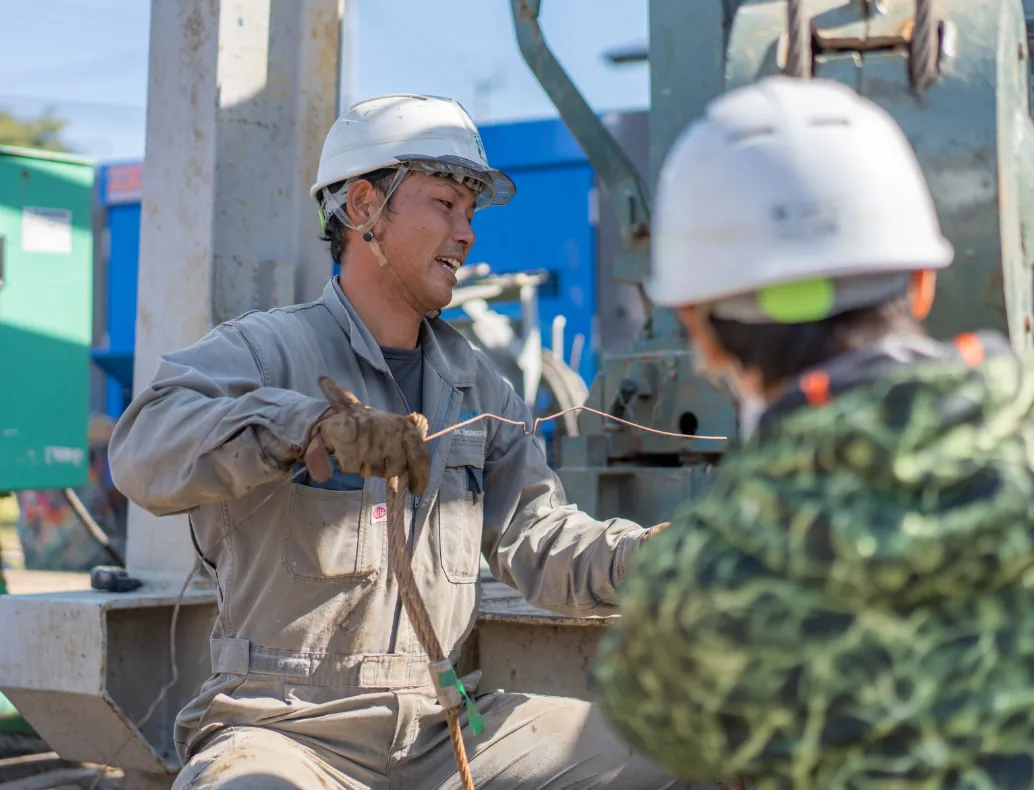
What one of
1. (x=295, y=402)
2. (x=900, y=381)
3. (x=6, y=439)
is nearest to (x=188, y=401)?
(x=295, y=402)

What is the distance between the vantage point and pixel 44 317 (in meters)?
4.88

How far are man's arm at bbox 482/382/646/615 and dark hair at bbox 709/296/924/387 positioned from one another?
1.29m

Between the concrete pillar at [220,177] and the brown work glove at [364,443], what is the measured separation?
1.75 m

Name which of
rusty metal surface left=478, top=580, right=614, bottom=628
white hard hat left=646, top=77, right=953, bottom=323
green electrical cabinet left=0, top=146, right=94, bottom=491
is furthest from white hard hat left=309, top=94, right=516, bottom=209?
green electrical cabinet left=0, top=146, right=94, bottom=491

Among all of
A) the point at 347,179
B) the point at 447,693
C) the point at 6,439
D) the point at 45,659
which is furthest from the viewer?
the point at 6,439

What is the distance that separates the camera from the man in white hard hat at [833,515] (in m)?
1.29

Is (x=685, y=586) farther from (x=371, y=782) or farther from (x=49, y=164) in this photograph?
(x=49, y=164)

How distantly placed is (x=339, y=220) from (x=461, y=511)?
0.81 m

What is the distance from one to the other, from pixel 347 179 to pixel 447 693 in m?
1.30

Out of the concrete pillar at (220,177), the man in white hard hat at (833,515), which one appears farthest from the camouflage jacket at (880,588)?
the concrete pillar at (220,177)

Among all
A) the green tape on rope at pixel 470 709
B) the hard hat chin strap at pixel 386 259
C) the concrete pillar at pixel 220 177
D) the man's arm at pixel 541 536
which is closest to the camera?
the green tape on rope at pixel 470 709

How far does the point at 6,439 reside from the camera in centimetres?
477

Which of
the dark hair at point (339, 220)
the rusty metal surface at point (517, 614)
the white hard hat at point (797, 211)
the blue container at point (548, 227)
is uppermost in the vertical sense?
the blue container at point (548, 227)

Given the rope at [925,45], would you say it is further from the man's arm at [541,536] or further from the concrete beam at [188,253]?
the concrete beam at [188,253]
